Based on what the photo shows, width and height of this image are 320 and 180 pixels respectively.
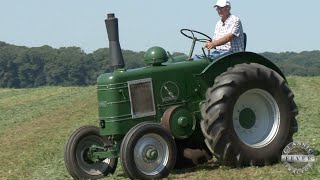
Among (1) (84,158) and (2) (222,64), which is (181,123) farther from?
(1) (84,158)

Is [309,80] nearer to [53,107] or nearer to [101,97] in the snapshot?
[53,107]

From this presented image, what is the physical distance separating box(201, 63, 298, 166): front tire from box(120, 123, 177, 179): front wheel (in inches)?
20.3

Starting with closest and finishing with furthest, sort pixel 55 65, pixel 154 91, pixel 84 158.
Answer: pixel 154 91 < pixel 84 158 < pixel 55 65

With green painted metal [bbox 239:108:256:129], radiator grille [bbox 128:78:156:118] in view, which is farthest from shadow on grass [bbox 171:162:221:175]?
radiator grille [bbox 128:78:156:118]

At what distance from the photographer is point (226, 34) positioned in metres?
8.64

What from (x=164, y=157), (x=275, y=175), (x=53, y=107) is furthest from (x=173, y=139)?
(x=53, y=107)

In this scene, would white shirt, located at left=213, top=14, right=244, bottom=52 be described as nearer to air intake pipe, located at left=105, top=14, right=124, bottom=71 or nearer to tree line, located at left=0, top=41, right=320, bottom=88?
air intake pipe, located at left=105, top=14, right=124, bottom=71

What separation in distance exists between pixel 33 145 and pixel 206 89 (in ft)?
26.7

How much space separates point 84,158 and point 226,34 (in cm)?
261

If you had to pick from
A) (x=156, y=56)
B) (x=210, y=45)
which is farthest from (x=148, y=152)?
(x=210, y=45)

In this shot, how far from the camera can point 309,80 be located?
92.2ft

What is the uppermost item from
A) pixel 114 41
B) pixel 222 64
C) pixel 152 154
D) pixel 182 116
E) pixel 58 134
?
pixel 114 41

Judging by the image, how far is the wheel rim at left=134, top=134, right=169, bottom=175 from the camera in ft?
25.2

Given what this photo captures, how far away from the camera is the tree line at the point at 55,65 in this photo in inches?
4899
